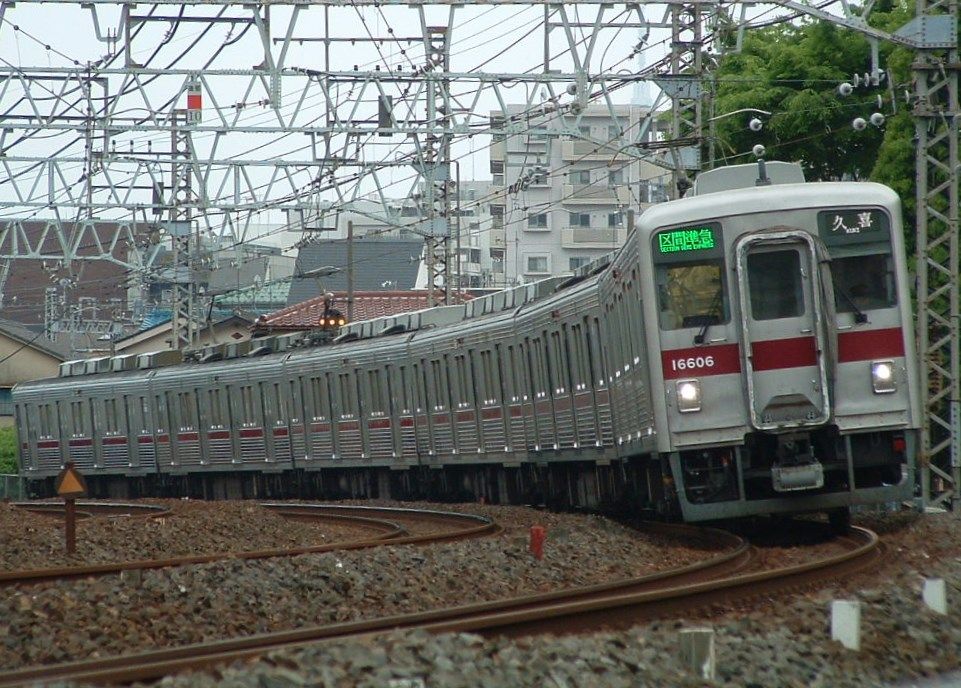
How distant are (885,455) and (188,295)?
85.4 ft

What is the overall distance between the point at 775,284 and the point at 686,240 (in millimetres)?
735

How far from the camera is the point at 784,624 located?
7.44 m

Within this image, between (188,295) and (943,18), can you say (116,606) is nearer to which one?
(943,18)

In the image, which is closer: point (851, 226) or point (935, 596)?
point (935, 596)

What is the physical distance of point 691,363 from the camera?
481 inches

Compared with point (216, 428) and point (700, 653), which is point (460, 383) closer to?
point (216, 428)

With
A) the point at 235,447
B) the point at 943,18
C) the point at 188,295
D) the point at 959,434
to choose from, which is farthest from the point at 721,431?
the point at 188,295

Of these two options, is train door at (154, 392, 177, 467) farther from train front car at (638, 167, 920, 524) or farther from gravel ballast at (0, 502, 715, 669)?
train front car at (638, 167, 920, 524)

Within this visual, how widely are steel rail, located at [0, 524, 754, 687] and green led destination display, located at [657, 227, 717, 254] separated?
2.40 meters

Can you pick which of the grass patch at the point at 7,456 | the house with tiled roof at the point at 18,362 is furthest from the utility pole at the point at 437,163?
the house with tiled roof at the point at 18,362

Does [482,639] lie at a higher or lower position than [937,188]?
lower

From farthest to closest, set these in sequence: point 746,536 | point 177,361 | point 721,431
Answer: point 177,361, point 746,536, point 721,431

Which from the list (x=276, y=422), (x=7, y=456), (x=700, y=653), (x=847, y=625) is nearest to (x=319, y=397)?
(x=276, y=422)

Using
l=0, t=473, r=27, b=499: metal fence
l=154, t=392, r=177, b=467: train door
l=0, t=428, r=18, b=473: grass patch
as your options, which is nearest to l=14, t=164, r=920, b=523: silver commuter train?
l=154, t=392, r=177, b=467: train door
